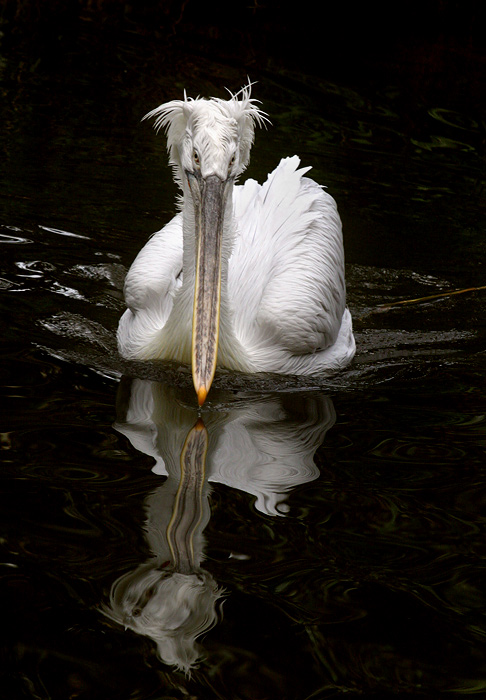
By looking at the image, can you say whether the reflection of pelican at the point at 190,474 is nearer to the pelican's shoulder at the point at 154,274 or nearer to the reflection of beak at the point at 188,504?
the reflection of beak at the point at 188,504

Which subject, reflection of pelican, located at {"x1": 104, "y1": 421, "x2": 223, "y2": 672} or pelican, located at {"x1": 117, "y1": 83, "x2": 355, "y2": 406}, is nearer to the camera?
reflection of pelican, located at {"x1": 104, "y1": 421, "x2": 223, "y2": 672}

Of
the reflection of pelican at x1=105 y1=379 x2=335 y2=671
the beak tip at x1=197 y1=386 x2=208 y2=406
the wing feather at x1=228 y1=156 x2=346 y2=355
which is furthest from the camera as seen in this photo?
the wing feather at x1=228 y1=156 x2=346 y2=355

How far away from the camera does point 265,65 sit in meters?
10.9

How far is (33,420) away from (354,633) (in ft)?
5.07

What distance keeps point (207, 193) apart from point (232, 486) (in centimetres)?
126

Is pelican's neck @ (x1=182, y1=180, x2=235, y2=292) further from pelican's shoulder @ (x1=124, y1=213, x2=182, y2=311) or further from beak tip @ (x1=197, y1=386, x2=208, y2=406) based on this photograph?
beak tip @ (x1=197, y1=386, x2=208, y2=406)

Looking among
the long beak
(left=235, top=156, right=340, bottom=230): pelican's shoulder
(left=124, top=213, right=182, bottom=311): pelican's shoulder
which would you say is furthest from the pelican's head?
(left=235, top=156, right=340, bottom=230): pelican's shoulder

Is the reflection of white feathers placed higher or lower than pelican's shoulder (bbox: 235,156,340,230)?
lower

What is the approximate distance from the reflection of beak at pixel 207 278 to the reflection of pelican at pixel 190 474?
0.23m

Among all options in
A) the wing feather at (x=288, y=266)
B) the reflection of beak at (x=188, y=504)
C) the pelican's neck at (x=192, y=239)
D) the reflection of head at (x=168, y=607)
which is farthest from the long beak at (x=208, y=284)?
the reflection of head at (x=168, y=607)

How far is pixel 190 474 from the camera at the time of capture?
313cm

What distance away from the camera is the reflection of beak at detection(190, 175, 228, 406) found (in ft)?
12.0

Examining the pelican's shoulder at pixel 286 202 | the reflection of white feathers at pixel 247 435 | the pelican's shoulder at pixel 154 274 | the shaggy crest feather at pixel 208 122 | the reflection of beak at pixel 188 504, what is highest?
the shaggy crest feather at pixel 208 122

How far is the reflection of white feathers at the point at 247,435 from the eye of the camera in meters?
3.14
